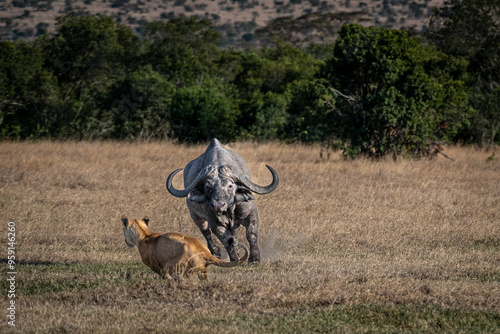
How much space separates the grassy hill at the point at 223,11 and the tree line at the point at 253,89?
45846 mm

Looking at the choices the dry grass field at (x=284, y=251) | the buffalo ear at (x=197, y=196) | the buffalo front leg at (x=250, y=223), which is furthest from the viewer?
the buffalo front leg at (x=250, y=223)

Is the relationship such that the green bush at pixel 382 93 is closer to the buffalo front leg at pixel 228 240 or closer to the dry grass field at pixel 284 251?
the dry grass field at pixel 284 251

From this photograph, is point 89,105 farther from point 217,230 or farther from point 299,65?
point 217,230

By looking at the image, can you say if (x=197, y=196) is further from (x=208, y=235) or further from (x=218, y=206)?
(x=208, y=235)

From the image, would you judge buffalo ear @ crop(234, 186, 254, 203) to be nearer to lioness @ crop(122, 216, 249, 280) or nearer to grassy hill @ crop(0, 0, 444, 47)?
lioness @ crop(122, 216, 249, 280)

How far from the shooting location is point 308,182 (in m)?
16.2

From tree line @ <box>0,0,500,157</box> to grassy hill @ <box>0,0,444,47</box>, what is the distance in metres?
45.8

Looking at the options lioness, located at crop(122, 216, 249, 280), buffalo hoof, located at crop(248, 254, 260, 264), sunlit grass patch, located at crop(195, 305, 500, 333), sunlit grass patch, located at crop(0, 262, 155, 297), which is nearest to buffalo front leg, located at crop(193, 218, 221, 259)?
buffalo hoof, located at crop(248, 254, 260, 264)

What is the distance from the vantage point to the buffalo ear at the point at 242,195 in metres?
9.06

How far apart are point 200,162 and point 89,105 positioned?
2154 centimetres

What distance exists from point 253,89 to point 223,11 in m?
94.7

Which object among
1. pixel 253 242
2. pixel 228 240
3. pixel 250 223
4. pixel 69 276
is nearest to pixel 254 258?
pixel 253 242

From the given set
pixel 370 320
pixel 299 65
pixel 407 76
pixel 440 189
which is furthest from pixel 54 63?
pixel 370 320

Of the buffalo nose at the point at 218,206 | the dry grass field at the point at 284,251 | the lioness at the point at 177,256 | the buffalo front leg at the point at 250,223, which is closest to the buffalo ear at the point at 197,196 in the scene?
the buffalo nose at the point at 218,206
